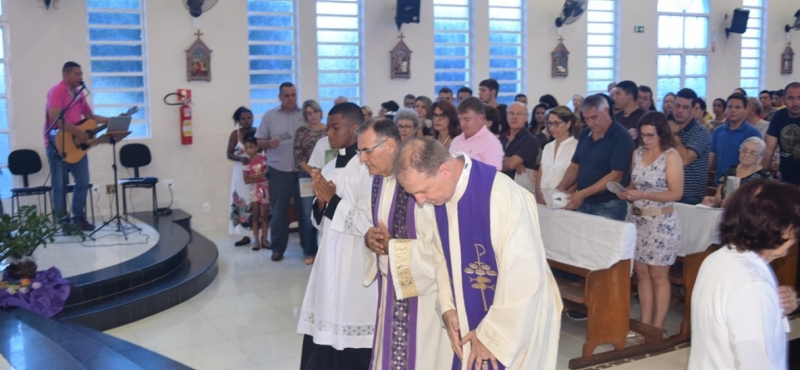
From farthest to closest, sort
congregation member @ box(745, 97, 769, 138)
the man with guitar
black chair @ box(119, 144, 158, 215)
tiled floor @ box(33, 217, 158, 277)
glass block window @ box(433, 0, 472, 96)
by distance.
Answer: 1. glass block window @ box(433, 0, 472, 96)
2. black chair @ box(119, 144, 158, 215)
3. congregation member @ box(745, 97, 769, 138)
4. the man with guitar
5. tiled floor @ box(33, 217, 158, 277)

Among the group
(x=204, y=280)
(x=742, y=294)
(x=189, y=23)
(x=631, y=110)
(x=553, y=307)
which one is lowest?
(x=204, y=280)

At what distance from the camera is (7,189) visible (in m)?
8.95

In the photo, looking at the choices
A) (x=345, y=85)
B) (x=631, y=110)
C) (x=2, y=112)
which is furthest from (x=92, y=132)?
(x=631, y=110)

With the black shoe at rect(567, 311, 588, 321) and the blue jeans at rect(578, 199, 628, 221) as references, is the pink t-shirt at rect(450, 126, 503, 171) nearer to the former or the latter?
the blue jeans at rect(578, 199, 628, 221)

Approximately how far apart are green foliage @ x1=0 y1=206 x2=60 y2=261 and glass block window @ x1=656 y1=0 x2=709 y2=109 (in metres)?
11.2

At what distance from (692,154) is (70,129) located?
231 inches

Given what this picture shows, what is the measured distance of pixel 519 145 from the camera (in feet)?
20.9

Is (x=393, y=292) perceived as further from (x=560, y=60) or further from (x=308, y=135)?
(x=560, y=60)

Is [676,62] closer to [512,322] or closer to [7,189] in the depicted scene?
[7,189]

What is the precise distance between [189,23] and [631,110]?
5.86 m

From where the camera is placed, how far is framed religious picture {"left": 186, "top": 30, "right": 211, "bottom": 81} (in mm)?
9645

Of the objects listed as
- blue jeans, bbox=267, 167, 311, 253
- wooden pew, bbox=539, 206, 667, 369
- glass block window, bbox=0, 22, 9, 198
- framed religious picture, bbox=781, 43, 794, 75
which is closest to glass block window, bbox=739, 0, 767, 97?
framed religious picture, bbox=781, 43, 794, 75

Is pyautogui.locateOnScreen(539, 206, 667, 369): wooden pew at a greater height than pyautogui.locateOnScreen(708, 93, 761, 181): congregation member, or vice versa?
pyautogui.locateOnScreen(708, 93, 761, 181): congregation member

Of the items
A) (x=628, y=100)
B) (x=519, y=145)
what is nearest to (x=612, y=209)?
(x=519, y=145)
